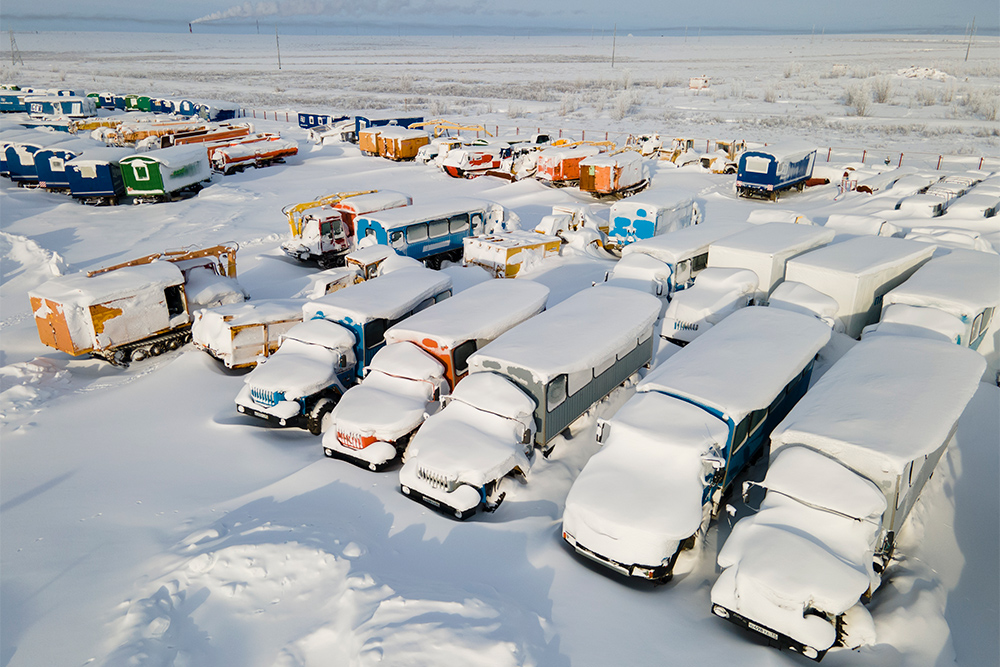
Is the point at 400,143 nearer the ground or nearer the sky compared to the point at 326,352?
nearer the sky

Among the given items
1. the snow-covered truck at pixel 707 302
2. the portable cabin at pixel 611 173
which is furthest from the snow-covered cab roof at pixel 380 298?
the portable cabin at pixel 611 173

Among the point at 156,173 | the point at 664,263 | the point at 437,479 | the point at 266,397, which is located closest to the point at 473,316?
the point at 437,479

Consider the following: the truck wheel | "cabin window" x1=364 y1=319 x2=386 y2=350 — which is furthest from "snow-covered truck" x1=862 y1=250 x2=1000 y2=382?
the truck wheel

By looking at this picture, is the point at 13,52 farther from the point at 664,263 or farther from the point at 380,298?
the point at 664,263

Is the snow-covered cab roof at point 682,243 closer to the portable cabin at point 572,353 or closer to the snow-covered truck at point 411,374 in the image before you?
the portable cabin at point 572,353

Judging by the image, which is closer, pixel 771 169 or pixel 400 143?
pixel 771 169
